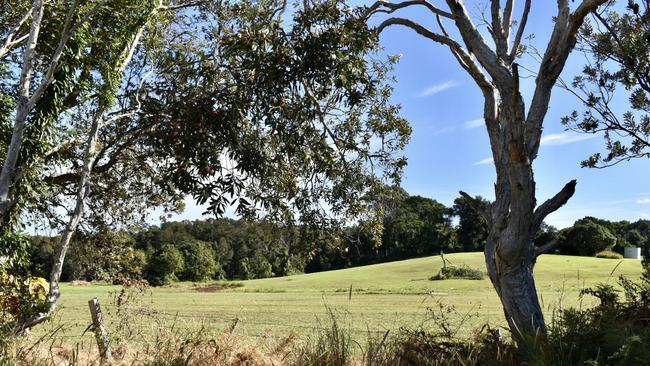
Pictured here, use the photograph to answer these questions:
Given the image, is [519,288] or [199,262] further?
[199,262]

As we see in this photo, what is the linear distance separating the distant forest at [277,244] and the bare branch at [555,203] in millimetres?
683

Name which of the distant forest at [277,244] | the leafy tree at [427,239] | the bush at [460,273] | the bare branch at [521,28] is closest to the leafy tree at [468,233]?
the distant forest at [277,244]

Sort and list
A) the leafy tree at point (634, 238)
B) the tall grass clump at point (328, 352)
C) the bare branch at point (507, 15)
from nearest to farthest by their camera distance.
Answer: the tall grass clump at point (328, 352) < the bare branch at point (507, 15) < the leafy tree at point (634, 238)

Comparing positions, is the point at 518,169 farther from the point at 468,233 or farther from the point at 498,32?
the point at 468,233

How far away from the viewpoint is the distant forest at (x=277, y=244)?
25.2 feet

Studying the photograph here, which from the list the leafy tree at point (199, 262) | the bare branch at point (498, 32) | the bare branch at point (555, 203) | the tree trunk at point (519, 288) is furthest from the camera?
the leafy tree at point (199, 262)

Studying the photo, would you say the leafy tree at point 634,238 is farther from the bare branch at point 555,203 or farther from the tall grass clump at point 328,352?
the tall grass clump at point 328,352

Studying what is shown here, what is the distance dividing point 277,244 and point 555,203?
3.90 meters

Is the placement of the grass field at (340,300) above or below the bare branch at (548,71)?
below

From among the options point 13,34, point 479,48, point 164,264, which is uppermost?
point 13,34

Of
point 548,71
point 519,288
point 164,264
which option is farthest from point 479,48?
point 164,264

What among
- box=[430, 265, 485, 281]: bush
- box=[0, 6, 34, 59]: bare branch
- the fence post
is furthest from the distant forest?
box=[430, 265, 485, 281]: bush

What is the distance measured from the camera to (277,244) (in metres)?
8.05

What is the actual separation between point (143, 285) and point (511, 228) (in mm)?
7190
